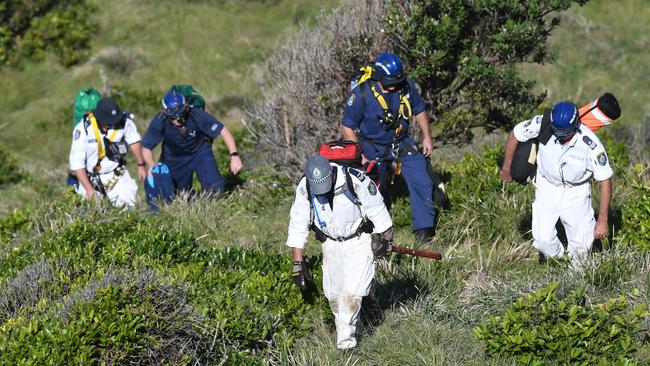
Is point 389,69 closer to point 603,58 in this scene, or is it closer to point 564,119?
point 564,119

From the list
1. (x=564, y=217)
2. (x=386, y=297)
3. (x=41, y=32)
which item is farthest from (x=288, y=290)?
(x=41, y=32)

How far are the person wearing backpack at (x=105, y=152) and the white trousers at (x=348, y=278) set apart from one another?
13.8ft

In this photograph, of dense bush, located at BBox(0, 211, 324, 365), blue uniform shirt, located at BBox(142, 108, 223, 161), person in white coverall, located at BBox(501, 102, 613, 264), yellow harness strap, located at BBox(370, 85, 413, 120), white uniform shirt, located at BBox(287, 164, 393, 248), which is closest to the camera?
dense bush, located at BBox(0, 211, 324, 365)

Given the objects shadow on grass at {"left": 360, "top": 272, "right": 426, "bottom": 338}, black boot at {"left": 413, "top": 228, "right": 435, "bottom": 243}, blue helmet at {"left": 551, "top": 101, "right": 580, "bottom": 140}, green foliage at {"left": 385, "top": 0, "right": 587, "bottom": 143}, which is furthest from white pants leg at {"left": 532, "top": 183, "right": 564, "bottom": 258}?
green foliage at {"left": 385, "top": 0, "right": 587, "bottom": 143}

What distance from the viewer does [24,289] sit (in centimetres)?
780

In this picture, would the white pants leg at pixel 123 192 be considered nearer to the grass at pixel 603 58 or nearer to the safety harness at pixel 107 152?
the safety harness at pixel 107 152

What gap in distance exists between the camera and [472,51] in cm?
1032

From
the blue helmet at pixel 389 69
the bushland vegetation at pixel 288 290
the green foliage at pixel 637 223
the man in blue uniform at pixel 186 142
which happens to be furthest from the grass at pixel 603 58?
the blue helmet at pixel 389 69

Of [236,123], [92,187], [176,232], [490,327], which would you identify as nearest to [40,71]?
[236,123]

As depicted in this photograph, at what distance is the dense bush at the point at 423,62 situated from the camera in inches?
Answer: 393

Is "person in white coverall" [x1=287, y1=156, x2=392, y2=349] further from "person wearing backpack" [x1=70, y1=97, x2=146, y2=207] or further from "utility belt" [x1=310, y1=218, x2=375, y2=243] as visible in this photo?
"person wearing backpack" [x1=70, y1=97, x2=146, y2=207]

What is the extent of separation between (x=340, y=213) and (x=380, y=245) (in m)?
0.43

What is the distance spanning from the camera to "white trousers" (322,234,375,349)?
684cm

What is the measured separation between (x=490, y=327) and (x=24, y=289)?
398cm
